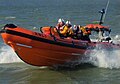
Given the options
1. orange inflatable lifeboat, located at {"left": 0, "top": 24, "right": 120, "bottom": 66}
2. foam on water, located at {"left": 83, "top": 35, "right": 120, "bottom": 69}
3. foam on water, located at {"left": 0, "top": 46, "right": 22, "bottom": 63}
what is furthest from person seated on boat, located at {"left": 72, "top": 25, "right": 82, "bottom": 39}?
foam on water, located at {"left": 0, "top": 46, "right": 22, "bottom": 63}

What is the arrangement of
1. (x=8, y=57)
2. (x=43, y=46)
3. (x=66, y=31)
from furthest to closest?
(x=8, y=57) < (x=66, y=31) < (x=43, y=46)

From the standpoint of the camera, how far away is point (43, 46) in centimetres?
1366

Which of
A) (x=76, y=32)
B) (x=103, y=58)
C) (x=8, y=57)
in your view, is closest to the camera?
(x=76, y=32)

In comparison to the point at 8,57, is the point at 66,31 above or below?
above

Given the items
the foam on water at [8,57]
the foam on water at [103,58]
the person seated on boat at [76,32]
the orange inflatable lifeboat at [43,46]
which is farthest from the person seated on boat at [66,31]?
the foam on water at [8,57]

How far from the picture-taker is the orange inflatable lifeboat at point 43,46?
13289 mm

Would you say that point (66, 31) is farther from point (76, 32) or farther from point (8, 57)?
point (8, 57)

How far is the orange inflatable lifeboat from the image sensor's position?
13289mm

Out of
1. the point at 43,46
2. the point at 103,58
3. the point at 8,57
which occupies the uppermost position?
the point at 43,46

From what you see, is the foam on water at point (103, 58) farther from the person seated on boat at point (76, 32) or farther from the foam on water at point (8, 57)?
the foam on water at point (8, 57)

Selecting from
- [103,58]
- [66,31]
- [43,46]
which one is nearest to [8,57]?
[66,31]

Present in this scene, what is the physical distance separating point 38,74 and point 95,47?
238cm

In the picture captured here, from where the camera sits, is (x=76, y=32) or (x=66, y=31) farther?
(x=76, y=32)

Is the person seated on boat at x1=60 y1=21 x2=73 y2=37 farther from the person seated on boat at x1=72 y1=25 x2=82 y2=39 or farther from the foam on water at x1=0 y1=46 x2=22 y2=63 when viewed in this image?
the foam on water at x1=0 y1=46 x2=22 y2=63
